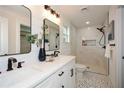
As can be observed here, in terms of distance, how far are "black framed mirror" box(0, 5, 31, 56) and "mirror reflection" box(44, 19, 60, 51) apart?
593mm

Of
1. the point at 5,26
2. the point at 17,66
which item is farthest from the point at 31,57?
the point at 5,26

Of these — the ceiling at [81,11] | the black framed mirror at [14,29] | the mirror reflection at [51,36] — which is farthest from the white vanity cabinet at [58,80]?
the ceiling at [81,11]

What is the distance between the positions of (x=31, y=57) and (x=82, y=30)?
3844 mm

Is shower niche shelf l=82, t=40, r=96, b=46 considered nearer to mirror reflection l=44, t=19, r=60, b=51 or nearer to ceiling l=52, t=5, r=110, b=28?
ceiling l=52, t=5, r=110, b=28

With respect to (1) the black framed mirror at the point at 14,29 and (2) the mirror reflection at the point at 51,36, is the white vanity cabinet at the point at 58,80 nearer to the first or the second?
(1) the black framed mirror at the point at 14,29

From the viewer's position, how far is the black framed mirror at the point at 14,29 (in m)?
1.07

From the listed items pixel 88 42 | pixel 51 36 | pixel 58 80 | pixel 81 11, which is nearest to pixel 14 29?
pixel 58 80

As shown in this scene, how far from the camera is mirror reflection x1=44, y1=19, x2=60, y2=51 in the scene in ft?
6.73

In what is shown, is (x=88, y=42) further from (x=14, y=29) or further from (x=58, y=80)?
(x=14, y=29)

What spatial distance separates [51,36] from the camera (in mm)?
2332

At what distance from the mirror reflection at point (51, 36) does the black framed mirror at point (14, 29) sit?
0.59 metres

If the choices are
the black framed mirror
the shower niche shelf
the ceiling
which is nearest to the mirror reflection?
the ceiling

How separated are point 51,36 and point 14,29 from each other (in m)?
1.15

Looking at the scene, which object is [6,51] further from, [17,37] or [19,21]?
[19,21]
